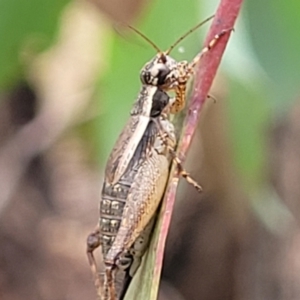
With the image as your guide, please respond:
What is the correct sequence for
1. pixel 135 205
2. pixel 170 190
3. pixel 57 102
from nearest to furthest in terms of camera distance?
1. pixel 170 190
2. pixel 135 205
3. pixel 57 102

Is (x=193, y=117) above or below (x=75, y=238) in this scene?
below

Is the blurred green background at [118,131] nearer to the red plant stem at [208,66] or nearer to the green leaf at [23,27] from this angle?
the green leaf at [23,27]

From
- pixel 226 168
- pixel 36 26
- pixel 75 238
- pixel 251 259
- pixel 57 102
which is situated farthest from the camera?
pixel 75 238

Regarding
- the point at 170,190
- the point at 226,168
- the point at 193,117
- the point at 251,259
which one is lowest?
the point at 170,190

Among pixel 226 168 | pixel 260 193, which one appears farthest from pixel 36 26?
pixel 226 168

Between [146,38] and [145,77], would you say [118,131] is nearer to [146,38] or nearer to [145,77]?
[145,77]

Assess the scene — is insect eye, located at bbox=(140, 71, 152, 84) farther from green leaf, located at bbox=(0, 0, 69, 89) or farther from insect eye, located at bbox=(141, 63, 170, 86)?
green leaf, located at bbox=(0, 0, 69, 89)

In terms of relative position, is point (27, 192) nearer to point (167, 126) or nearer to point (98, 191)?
point (98, 191)

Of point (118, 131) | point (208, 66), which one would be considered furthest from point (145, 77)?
point (208, 66)
